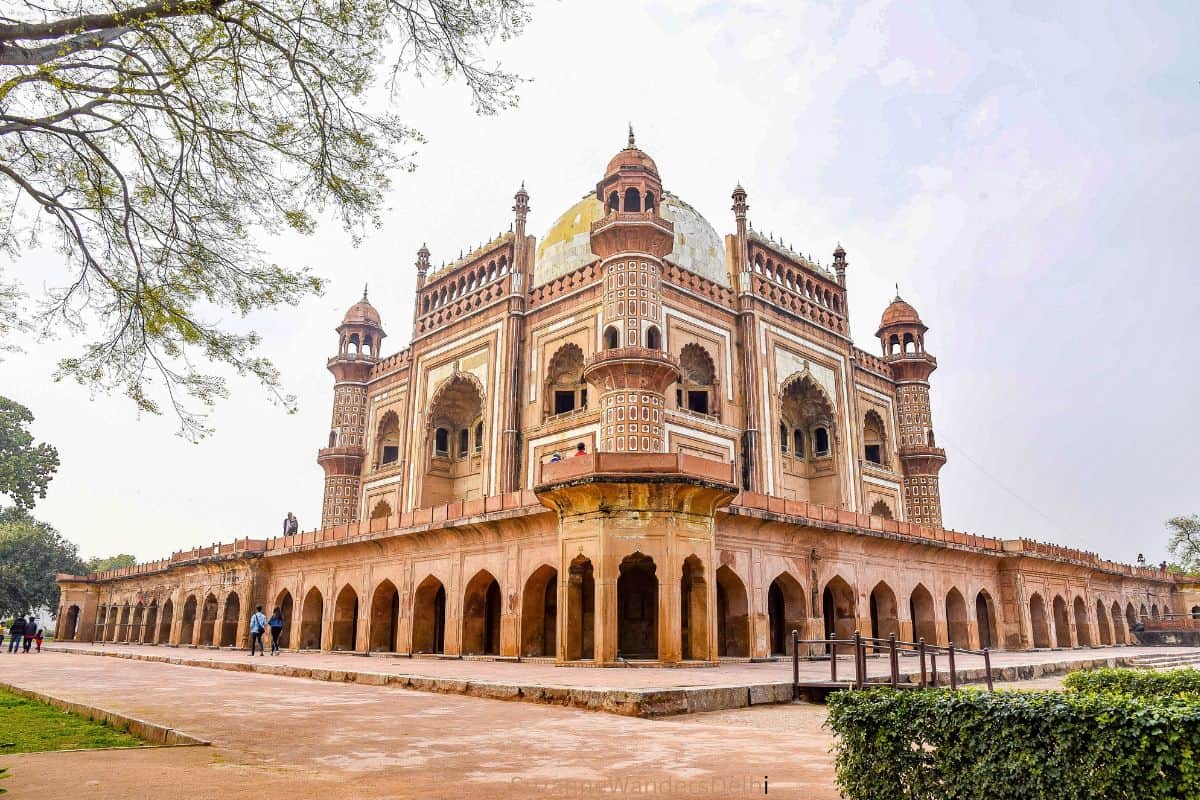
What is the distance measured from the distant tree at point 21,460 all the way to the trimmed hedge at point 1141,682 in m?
47.7

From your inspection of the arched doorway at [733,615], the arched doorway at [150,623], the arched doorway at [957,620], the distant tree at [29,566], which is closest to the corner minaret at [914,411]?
the arched doorway at [957,620]

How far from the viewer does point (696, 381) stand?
26125 mm

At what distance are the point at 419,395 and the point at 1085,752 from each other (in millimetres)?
28625

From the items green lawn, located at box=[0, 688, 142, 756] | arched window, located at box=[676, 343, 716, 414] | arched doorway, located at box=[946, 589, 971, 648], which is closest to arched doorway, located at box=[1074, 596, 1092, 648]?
arched doorway, located at box=[946, 589, 971, 648]

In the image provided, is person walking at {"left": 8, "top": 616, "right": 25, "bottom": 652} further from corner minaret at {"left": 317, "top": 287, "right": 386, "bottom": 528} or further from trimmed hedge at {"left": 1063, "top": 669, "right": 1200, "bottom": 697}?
trimmed hedge at {"left": 1063, "top": 669, "right": 1200, "bottom": 697}

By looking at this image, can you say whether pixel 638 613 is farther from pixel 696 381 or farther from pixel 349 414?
pixel 349 414

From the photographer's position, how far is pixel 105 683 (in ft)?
34.8

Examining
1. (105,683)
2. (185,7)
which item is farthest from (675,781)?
(105,683)

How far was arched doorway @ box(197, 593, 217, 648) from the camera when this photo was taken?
27141 millimetres

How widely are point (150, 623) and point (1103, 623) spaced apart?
114 ft

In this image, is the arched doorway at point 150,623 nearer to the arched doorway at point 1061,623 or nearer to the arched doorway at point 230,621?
the arched doorway at point 230,621

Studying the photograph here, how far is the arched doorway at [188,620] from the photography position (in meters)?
28.6

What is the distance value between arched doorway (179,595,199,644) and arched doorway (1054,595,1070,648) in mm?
28559

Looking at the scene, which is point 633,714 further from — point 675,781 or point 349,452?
point 349,452
